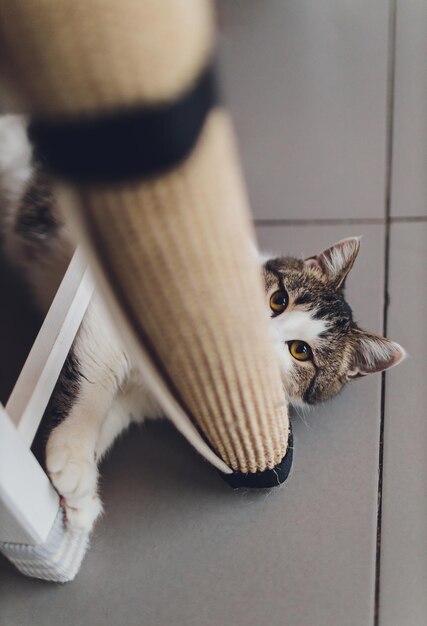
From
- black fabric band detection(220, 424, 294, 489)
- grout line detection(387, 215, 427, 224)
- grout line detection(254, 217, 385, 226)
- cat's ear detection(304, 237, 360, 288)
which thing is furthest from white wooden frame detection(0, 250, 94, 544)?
grout line detection(387, 215, 427, 224)

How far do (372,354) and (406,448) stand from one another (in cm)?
19

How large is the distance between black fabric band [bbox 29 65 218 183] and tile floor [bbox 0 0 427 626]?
76 cm

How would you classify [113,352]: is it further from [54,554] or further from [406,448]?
[406,448]

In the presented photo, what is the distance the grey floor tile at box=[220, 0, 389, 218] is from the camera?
1503mm

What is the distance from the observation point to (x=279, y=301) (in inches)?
44.0

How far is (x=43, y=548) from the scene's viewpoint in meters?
0.90

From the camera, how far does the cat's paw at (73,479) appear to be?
946 millimetres

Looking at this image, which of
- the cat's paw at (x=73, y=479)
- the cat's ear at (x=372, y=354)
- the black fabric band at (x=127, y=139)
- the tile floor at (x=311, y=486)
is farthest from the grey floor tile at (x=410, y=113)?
the black fabric band at (x=127, y=139)

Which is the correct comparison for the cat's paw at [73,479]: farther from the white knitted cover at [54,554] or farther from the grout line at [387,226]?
the grout line at [387,226]

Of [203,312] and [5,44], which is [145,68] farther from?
[203,312]

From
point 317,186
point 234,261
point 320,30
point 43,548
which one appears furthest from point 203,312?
point 320,30

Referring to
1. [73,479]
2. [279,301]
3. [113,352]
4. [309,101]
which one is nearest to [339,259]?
[279,301]

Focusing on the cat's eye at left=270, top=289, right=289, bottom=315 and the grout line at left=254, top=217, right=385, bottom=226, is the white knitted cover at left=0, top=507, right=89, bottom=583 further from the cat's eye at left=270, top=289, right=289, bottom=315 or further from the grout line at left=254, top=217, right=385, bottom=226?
the grout line at left=254, top=217, right=385, bottom=226

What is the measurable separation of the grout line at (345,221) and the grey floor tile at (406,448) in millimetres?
19
